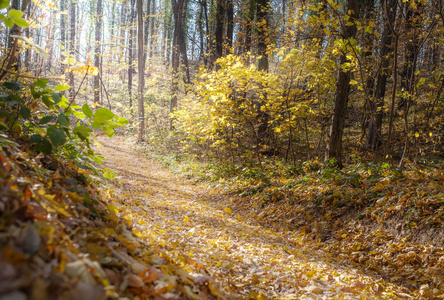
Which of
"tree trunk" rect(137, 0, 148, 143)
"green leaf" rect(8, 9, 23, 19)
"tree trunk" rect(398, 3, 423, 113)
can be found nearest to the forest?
"green leaf" rect(8, 9, 23, 19)

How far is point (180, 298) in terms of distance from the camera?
5.07 feet

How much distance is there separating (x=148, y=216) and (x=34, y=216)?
2746 millimetres

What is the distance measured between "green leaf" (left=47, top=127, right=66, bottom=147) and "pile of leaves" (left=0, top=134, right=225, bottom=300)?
239 mm

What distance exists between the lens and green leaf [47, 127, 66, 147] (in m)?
2.07

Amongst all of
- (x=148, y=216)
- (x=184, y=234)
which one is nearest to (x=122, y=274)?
(x=184, y=234)

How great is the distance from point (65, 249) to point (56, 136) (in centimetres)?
129

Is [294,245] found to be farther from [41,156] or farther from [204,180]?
[204,180]

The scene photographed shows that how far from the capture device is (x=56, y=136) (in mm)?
2092

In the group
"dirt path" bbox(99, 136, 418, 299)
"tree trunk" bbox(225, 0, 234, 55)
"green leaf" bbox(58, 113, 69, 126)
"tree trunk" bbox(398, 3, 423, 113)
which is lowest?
"dirt path" bbox(99, 136, 418, 299)

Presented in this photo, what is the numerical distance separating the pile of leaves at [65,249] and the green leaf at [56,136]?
24cm

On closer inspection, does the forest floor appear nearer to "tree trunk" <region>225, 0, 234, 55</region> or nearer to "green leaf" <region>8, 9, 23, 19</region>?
"green leaf" <region>8, 9, 23, 19</region>

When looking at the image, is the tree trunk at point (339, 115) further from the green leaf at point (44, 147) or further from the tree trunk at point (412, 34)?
the green leaf at point (44, 147)

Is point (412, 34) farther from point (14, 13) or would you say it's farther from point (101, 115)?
point (14, 13)

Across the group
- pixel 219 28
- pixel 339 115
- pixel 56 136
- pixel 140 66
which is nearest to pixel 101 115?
pixel 56 136
